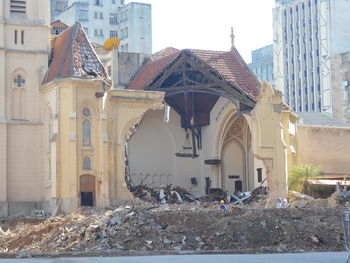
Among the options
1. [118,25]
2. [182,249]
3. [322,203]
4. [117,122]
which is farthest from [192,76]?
[118,25]

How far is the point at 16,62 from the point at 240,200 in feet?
55.2

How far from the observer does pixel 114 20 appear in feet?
377

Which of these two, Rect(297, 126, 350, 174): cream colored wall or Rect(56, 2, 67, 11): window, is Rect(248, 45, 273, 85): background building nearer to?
Rect(56, 2, 67, 11): window

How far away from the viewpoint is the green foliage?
56719 mm

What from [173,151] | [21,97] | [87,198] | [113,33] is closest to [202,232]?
[87,198]

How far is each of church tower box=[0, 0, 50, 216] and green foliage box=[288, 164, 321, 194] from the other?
16338 millimetres

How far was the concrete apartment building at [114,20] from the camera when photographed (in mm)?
109312

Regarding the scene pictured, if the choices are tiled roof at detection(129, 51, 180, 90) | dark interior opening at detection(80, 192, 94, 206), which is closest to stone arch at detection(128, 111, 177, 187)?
tiled roof at detection(129, 51, 180, 90)

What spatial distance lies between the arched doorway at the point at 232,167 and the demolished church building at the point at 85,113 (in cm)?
328

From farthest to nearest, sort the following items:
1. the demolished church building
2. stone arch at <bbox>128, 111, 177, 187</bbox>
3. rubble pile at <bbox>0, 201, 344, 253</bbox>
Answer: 1. stone arch at <bbox>128, 111, 177, 187</bbox>
2. the demolished church building
3. rubble pile at <bbox>0, 201, 344, 253</bbox>

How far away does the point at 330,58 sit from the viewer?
114 metres

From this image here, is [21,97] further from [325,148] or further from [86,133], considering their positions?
[325,148]

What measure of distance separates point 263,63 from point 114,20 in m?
38.3

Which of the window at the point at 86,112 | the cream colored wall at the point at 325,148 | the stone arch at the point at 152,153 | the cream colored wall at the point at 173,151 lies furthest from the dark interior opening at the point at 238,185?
the window at the point at 86,112
